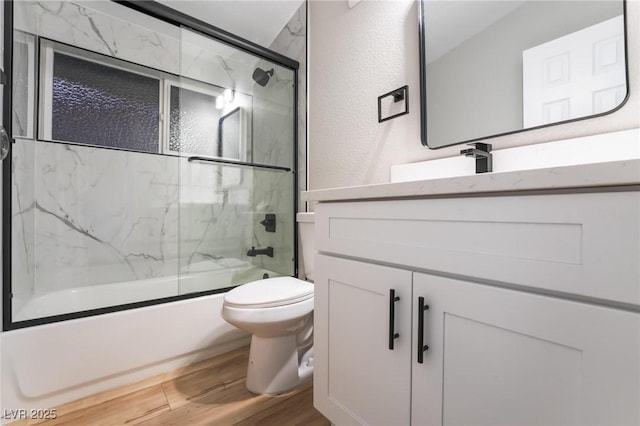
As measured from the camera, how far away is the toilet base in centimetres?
121

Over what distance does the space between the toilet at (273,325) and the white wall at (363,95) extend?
2.26ft

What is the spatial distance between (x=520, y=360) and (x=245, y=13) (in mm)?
2340

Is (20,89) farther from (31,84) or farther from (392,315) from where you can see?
(392,315)

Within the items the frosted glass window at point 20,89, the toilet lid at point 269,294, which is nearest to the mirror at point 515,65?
the toilet lid at point 269,294

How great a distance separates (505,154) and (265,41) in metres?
2.06

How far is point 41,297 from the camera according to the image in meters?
1.40

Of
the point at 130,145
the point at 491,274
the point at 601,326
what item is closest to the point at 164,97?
the point at 130,145

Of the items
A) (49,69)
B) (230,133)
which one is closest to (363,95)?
(230,133)

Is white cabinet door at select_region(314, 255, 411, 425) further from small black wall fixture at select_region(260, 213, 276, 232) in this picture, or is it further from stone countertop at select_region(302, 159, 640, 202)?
small black wall fixture at select_region(260, 213, 276, 232)

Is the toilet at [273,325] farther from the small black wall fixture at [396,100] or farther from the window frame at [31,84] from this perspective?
the window frame at [31,84]

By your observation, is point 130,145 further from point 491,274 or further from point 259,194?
point 491,274

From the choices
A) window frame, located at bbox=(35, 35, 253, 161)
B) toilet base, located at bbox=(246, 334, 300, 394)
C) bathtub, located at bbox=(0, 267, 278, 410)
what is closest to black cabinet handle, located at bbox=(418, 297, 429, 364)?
toilet base, located at bbox=(246, 334, 300, 394)

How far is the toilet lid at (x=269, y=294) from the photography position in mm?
1128

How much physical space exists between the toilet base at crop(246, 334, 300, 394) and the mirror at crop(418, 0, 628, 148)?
108 centimetres
